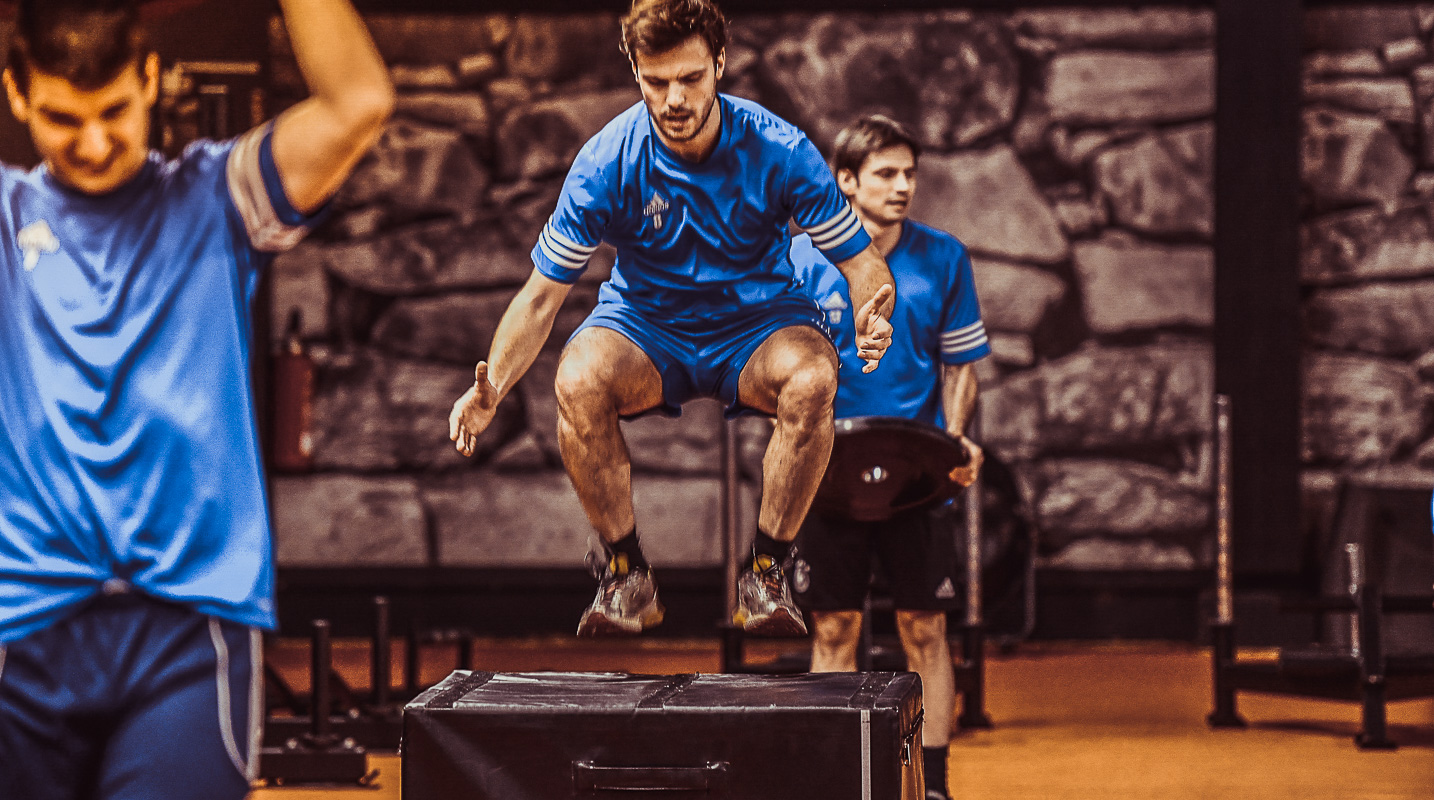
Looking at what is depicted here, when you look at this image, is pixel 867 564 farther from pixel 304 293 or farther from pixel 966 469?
pixel 304 293

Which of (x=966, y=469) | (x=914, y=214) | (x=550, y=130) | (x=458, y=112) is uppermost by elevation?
(x=458, y=112)

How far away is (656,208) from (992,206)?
14.4 ft

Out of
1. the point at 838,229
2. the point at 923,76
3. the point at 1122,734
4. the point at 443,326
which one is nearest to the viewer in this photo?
the point at 838,229

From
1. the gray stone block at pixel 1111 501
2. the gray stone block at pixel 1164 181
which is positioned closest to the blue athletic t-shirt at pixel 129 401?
the gray stone block at pixel 1111 501

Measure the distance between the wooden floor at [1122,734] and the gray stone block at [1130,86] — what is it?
2.59 m

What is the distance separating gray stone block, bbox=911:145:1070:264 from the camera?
7199 mm

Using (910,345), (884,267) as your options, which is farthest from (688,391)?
(910,345)

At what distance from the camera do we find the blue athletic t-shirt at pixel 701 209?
3.09m

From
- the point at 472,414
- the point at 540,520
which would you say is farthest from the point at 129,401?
the point at 540,520

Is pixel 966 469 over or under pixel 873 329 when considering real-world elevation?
under

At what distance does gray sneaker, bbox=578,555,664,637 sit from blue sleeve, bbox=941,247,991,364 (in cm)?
122

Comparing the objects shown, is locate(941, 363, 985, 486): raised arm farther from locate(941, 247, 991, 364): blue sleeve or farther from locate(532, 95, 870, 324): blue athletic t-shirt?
locate(532, 95, 870, 324): blue athletic t-shirt

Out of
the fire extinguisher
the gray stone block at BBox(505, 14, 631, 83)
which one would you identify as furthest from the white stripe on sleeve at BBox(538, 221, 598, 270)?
the gray stone block at BBox(505, 14, 631, 83)

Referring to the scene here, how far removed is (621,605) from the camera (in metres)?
3.18
